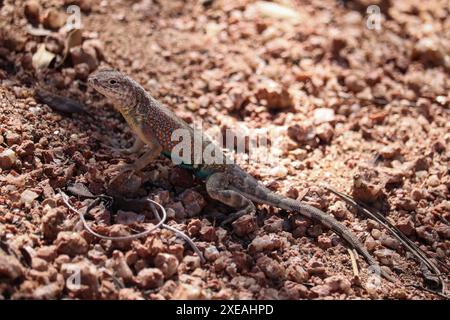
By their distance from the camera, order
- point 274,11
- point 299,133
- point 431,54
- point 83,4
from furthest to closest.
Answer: point 274,11 < point 431,54 < point 83,4 < point 299,133

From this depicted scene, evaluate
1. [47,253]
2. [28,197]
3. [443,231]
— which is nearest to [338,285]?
[443,231]

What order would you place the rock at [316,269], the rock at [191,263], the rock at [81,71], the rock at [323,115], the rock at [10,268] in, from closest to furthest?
the rock at [10,268] < the rock at [191,263] < the rock at [316,269] < the rock at [81,71] < the rock at [323,115]

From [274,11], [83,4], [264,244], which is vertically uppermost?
[83,4]

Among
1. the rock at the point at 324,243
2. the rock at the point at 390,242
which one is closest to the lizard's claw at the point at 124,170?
the rock at the point at 324,243

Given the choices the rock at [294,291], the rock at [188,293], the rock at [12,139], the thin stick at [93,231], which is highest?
the rock at [12,139]

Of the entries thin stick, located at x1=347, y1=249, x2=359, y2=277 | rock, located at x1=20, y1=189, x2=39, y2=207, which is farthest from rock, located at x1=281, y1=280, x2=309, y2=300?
rock, located at x1=20, y1=189, x2=39, y2=207

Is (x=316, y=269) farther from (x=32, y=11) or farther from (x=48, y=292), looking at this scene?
(x=32, y=11)

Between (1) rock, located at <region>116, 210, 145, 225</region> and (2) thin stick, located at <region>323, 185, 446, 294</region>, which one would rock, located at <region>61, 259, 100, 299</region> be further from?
(2) thin stick, located at <region>323, 185, 446, 294</region>

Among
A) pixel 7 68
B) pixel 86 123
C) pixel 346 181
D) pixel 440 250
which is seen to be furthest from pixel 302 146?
pixel 7 68

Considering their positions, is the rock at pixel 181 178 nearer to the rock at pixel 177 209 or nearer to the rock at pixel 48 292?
the rock at pixel 177 209
